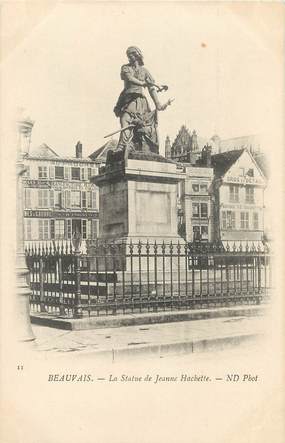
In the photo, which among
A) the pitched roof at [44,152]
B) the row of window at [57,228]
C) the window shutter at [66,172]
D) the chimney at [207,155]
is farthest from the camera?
the chimney at [207,155]

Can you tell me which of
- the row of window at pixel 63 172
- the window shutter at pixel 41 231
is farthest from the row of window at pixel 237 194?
the window shutter at pixel 41 231

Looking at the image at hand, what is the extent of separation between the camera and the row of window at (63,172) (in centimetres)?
4178

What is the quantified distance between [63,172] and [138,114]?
30.7 meters

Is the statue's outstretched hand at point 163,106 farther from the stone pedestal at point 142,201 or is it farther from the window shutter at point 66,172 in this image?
the window shutter at point 66,172

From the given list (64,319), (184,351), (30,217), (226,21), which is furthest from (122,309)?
(30,217)

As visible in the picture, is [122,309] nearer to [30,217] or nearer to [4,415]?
[4,415]

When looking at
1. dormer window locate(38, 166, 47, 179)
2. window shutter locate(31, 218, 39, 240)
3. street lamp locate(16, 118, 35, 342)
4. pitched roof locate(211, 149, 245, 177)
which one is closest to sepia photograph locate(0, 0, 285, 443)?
street lamp locate(16, 118, 35, 342)

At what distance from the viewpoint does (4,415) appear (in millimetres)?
7250

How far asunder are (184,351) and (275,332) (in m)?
1.34

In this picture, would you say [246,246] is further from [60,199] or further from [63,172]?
[63,172]

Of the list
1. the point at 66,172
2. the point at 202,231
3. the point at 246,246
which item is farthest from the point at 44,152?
the point at 246,246

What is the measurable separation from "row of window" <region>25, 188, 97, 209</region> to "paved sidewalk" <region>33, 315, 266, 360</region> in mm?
31949

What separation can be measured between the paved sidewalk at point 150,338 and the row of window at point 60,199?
31.9 m

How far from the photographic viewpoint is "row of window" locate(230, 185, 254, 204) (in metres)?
43.9
